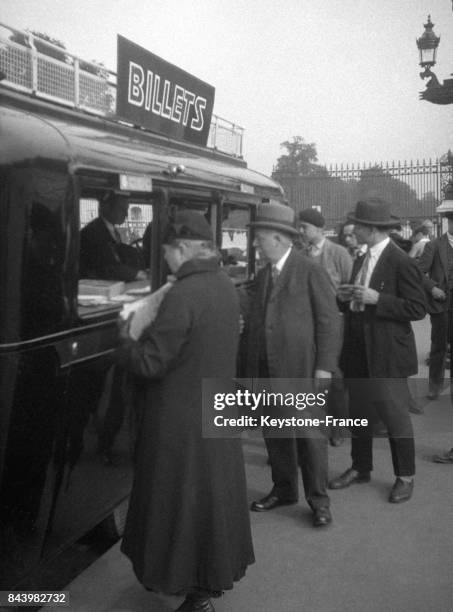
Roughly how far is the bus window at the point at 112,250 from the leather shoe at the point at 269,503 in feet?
5.03

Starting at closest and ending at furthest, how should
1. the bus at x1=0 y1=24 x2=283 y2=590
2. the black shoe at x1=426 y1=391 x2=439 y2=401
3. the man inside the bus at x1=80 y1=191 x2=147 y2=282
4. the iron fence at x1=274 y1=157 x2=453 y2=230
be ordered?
the bus at x1=0 y1=24 x2=283 y2=590, the man inside the bus at x1=80 y1=191 x2=147 y2=282, the black shoe at x1=426 y1=391 x2=439 y2=401, the iron fence at x1=274 y1=157 x2=453 y2=230

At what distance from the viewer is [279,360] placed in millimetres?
4055

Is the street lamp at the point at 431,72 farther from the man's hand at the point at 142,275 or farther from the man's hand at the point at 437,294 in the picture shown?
the man's hand at the point at 142,275

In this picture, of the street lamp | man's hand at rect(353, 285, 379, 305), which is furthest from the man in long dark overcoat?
the street lamp

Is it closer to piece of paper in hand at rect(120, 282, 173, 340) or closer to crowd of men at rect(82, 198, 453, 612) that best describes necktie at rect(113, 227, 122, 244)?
crowd of men at rect(82, 198, 453, 612)

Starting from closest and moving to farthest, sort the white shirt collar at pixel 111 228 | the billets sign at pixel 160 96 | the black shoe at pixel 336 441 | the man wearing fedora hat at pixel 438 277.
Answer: the white shirt collar at pixel 111 228 → the billets sign at pixel 160 96 → the black shoe at pixel 336 441 → the man wearing fedora hat at pixel 438 277

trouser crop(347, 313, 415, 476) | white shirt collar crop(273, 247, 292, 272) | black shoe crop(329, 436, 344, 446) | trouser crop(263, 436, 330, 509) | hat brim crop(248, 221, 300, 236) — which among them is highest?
hat brim crop(248, 221, 300, 236)

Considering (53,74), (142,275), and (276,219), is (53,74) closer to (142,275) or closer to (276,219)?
(142,275)

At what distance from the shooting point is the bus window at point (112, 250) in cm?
330

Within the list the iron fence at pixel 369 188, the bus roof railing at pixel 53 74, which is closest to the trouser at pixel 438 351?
the bus roof railing at pixel 53 74

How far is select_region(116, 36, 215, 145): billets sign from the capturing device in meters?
5.11

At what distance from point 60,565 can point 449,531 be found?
2227 mm

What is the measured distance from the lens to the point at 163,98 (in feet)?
18.2

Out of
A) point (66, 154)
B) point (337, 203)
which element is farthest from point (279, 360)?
point (337, 203)
